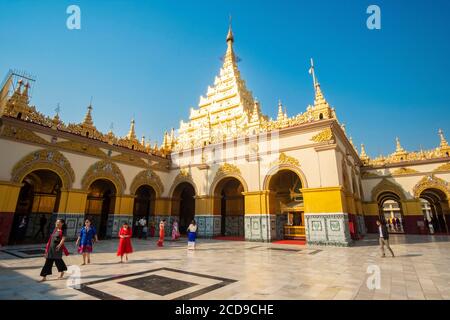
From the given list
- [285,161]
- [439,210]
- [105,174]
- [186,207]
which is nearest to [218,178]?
[285,161]

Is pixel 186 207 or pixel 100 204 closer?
pixel 100 204

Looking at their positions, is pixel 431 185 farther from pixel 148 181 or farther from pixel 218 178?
pixel 148 181

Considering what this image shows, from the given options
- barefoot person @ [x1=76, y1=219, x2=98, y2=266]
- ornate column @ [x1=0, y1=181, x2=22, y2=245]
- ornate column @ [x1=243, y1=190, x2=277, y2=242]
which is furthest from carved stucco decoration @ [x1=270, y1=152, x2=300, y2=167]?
ornate column @ [x1=0, y1=181, x2=22, y2=245]

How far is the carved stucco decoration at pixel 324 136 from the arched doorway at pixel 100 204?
1313 cm

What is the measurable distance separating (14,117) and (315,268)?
14206mm

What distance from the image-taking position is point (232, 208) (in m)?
17.6

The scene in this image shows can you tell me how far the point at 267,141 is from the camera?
46.9 ft

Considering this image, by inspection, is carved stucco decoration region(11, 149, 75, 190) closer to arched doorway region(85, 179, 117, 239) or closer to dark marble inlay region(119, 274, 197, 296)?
arched doorway region(85, 179, 117, 239)

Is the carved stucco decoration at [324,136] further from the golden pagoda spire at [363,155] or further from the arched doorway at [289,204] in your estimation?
the golden pagoda spire at [363,155]

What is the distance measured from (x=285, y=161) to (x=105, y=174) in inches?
432

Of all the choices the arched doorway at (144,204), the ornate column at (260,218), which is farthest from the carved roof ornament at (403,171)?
the arched doorway at (144,204)

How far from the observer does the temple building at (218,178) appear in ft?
38.0
